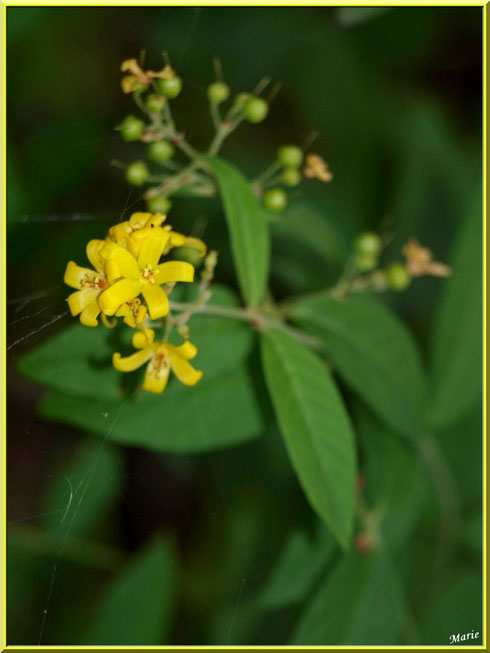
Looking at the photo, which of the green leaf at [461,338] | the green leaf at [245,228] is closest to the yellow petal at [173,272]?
the green leaf at [245,228]

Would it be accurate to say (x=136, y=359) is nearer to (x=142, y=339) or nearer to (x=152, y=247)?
(x=142, y=339)

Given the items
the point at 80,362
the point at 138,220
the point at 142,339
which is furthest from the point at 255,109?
the point at 80,362

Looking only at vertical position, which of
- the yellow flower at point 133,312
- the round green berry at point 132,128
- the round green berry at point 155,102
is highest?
the round green berry at point 155,102

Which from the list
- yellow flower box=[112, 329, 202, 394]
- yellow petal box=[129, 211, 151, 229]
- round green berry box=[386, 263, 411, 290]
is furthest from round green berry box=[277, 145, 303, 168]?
yellow flower box=[112, 329, 202, 394]

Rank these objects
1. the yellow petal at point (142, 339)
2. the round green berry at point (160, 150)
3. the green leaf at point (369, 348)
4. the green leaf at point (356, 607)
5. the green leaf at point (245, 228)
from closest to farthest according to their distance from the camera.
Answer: the yellow petal at point (142, 339)
the green leaf at point (245, 228)
the round green berry at point (160, 150)
the green leaf at point (369, 348)
the green leaf at point (356, 607)

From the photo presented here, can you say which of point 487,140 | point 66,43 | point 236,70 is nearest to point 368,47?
point 236,70

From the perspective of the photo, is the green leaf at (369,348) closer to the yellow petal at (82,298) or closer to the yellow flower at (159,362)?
the yellow flower at (159,362)
